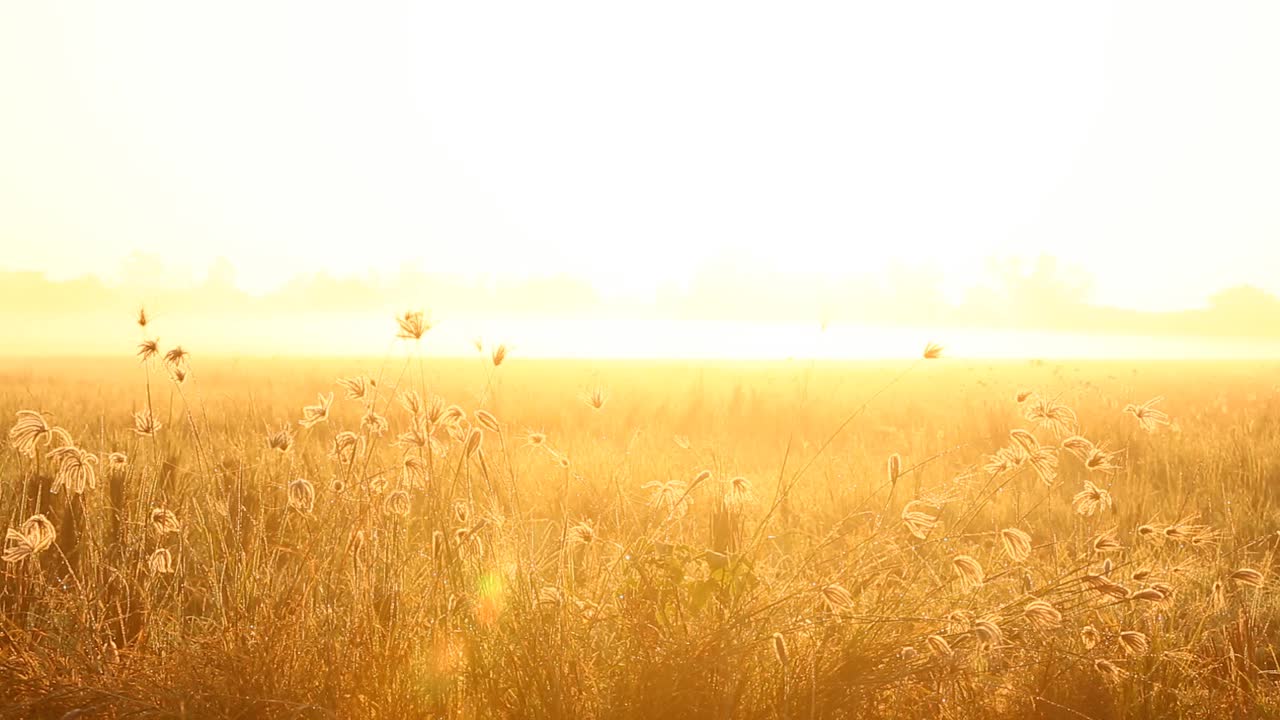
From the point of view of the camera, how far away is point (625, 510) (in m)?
4.88

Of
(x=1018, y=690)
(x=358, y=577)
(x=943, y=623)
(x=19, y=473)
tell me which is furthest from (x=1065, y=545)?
(x=19, y=473)

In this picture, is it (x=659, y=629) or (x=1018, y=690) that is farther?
(x=1018, y=690)

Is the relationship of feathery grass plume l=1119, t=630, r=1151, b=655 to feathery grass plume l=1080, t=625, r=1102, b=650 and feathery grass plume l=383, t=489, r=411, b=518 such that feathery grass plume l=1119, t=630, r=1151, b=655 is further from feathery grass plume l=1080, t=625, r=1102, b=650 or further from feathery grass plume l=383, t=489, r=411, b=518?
feathery grass plume l=383, t=489, r=411, b=518

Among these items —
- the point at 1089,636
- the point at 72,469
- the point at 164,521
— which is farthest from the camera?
the point at 164,521

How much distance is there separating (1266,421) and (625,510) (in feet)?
32.7

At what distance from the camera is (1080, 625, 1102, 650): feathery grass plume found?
2.86 metres

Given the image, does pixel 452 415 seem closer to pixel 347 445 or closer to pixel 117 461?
pixel 347 445

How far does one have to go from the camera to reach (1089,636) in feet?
9.58

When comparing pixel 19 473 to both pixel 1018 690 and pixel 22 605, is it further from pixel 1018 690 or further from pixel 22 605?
pixel 1018 690

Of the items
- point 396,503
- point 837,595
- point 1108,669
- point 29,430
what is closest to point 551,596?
point 396,503

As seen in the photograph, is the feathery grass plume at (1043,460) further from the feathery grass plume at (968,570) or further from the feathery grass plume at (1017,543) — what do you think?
the feathery grass plume at (968,570)

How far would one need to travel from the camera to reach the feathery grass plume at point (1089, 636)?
286 cm

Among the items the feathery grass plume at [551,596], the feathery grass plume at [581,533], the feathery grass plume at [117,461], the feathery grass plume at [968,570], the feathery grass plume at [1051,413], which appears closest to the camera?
the feathery grass plume at [968,570]

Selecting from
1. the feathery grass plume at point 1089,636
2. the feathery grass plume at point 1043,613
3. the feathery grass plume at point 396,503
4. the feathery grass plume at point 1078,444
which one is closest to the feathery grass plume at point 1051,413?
the feathery grass plume at point 1078,444
